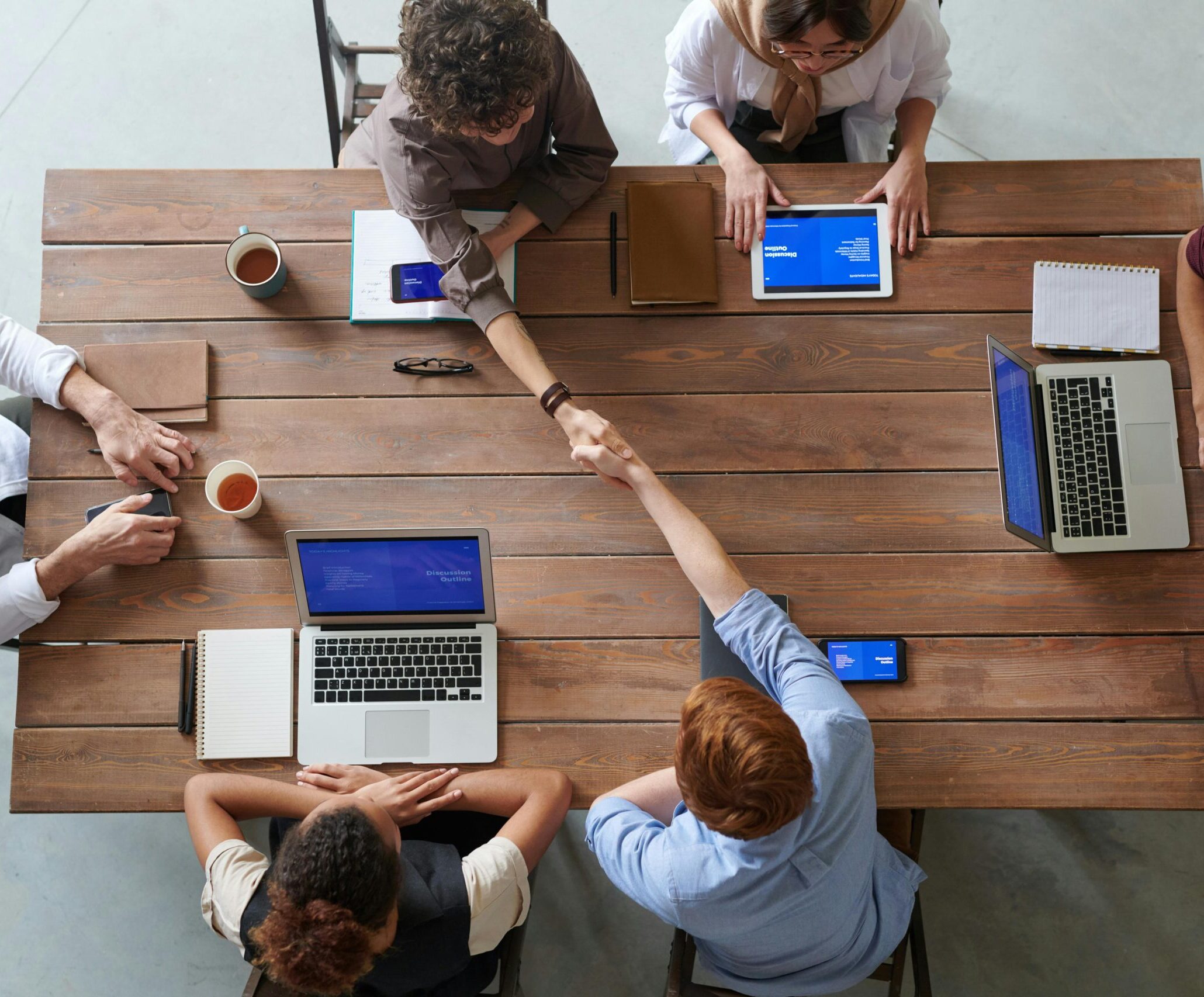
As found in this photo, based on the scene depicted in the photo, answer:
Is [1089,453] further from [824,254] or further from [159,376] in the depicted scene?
[159,376]

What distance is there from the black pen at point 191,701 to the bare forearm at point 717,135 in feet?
4.83

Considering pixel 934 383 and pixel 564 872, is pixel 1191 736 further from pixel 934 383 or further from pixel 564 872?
pixel 564 872

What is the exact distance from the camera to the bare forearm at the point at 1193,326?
174 cm

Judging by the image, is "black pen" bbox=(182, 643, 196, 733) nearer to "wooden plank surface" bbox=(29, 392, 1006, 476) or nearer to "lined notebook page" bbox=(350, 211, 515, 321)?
"wooden plank surface" bbox=(29, 392, 1006, 476)

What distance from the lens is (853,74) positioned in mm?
1881

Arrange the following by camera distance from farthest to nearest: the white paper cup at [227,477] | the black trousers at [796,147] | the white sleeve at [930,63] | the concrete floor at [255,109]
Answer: the concrete floor at [255,109] → the black trousers at [796,147] → the white sleeve at [930,63] → the white paper cup at [227,477]

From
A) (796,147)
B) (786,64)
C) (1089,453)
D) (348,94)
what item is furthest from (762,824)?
(348,94)

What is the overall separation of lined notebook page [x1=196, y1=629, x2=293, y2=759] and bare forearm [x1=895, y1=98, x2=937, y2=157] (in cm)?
160

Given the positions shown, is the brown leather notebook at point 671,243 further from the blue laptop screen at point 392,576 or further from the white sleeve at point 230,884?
the white sleeve at point 230,884

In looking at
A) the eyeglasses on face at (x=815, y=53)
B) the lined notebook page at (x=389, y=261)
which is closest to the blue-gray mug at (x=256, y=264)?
the lined notebook page at (x=389, y=261)

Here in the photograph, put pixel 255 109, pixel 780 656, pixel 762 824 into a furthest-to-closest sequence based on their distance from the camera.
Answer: pixel 255 109
pixel 780 656
pixel 762 824

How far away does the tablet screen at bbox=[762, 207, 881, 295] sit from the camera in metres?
1.82

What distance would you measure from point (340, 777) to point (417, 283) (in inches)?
38.3

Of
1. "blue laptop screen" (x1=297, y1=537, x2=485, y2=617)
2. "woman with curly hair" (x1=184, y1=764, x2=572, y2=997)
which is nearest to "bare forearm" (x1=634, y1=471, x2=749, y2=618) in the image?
"blue laptop screen" (x1=297, y1=537, x2=485, y2=617)
